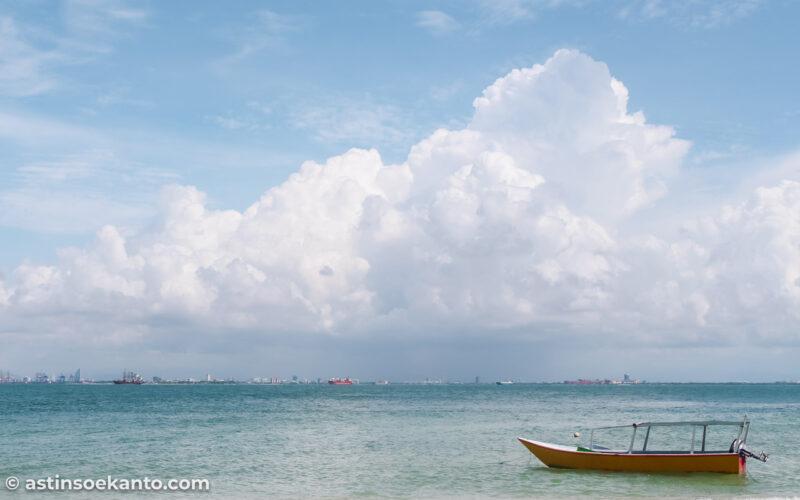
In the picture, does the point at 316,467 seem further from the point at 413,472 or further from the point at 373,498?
the point at 373,498

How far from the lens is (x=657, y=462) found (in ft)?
116

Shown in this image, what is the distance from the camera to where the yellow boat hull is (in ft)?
115

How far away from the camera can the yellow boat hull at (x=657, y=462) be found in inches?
1378

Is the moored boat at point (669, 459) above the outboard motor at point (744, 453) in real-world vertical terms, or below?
below

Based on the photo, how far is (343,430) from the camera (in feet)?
212

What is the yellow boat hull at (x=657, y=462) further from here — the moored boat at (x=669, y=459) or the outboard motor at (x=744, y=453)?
the outboard motor at (x=744, y=453)

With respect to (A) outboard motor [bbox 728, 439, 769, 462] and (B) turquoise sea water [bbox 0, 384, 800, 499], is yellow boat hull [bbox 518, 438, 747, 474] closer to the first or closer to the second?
(A) outboard motor [bbox 728, 439, 769, 462]

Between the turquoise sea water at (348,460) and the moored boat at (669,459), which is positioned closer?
the turquoise sea water at (348,460)

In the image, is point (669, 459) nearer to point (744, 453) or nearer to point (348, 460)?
point (744, 453)

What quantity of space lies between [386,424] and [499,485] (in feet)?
131

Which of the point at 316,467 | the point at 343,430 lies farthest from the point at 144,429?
the point at 316,467

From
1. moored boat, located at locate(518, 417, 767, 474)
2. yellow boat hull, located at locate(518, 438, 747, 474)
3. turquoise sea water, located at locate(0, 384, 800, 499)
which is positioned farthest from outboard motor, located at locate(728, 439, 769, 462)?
turquoise sea water, located at locate(0, 384, 800, 499)

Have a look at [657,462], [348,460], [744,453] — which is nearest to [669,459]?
[657,462]

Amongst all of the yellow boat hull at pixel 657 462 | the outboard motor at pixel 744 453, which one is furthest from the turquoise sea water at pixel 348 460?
the outboard motor at pixel 744 453
